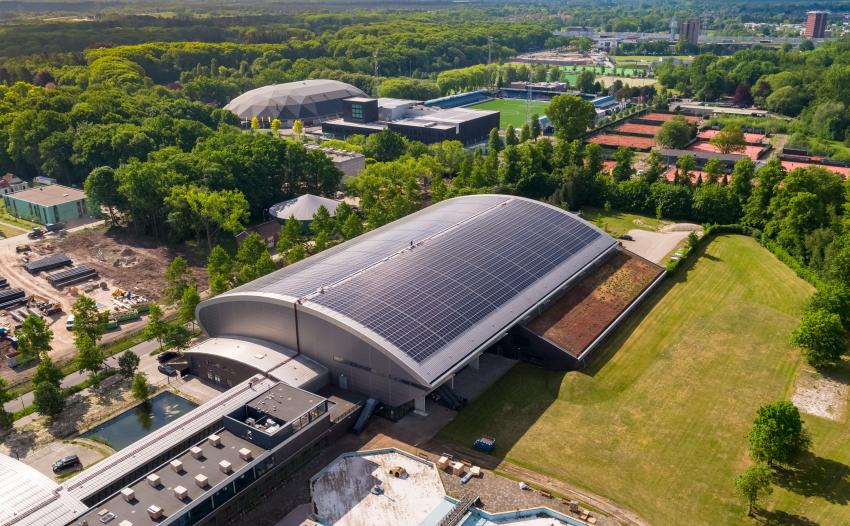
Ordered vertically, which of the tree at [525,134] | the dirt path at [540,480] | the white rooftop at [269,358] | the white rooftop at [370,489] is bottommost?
the dirt path at [540,480]

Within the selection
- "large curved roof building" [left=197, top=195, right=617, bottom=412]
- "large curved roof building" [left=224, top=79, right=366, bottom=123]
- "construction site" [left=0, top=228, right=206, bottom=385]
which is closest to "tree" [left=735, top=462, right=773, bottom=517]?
"large curved roof building" [left=197, top=195, right=617, bottom=412]

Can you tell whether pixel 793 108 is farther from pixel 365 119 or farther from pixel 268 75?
pixel 268 75

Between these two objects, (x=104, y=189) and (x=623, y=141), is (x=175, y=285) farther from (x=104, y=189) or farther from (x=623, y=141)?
(x=623, y=141)

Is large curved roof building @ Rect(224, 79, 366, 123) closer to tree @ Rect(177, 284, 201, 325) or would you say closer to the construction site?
the construction site

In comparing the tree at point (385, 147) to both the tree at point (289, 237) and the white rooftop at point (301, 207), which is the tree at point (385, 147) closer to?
the white rooftop at point (301, 207)

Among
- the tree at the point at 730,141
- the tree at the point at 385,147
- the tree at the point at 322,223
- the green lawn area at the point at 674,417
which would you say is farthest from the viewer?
the tree at the point at 730,141

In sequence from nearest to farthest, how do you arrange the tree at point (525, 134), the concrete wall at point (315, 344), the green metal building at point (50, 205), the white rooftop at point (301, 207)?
the concrete wall at point (315, 344), the white rooftop at point (301, 207), the green metal building at point (50, 205), the tree at point (525, 134)

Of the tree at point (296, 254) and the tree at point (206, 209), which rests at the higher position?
the tree at point (206, 209)

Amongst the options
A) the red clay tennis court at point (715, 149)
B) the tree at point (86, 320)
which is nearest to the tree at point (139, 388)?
the tree at point (86, 320)
